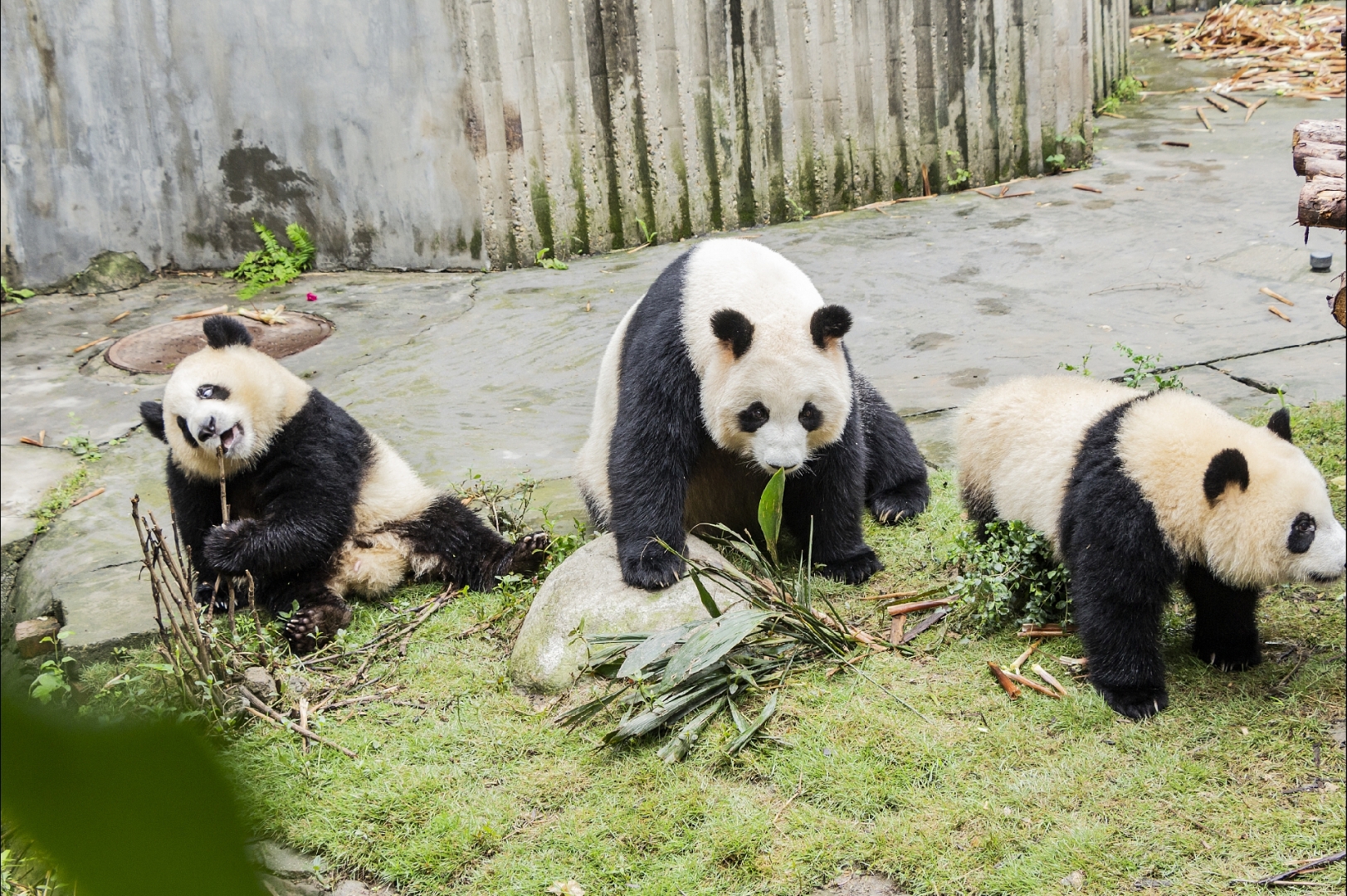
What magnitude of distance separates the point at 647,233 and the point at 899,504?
4386 mm

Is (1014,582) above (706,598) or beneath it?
beneath

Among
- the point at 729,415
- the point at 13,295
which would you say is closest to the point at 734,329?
the point at 729,415

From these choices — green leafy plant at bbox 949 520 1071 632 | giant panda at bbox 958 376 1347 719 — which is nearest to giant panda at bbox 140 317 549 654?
green leafy plant at bbox 949 520 1071 632

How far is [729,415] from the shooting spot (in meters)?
4.00

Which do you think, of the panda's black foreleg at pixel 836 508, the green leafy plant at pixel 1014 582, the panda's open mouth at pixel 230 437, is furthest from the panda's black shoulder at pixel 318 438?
the green leafy plant at pixel 1014 582

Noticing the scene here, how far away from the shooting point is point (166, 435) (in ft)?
15.2

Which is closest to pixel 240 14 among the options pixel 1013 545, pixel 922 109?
pixel 922 109

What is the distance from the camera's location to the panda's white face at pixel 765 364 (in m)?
3.94

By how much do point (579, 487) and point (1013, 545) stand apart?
176 centimetres

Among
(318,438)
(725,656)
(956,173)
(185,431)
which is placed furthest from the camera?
(956,173)

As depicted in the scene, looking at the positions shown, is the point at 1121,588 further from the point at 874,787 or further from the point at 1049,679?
the point at 874,787

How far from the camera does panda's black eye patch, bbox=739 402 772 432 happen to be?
398 centimetres

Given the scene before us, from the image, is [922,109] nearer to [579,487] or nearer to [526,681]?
[579,487]

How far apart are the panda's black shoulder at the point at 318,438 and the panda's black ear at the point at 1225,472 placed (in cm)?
315
